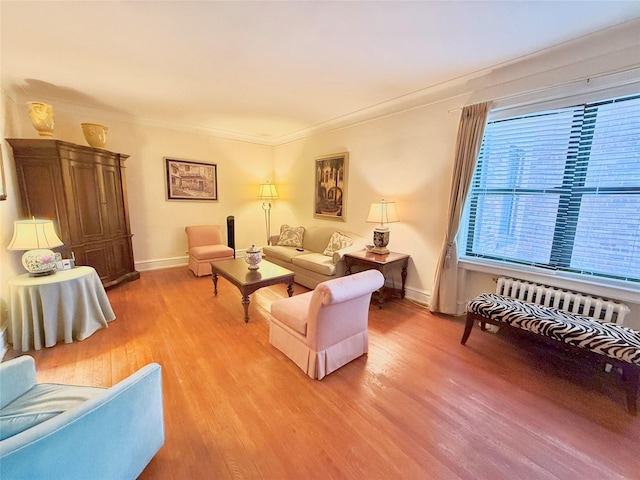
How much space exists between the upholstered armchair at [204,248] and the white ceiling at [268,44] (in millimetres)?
2106

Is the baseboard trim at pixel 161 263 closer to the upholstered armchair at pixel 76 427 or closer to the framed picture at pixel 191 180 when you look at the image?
the framed picture at pixel 191 180

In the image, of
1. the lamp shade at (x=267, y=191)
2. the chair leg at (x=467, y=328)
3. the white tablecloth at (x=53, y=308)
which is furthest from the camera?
the lamp shade at (x=267, y=191)

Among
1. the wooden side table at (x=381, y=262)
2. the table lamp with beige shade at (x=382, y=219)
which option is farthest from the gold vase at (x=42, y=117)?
the table lamp with beige shade at (x=382, y=219)

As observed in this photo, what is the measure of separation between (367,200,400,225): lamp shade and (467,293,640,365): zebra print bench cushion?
1.35 m

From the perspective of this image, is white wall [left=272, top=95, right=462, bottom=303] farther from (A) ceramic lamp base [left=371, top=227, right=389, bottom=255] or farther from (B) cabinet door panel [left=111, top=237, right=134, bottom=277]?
(B) cabinet door panel [left=111, top=237, right=134, bottom=277]

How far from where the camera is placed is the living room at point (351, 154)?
2229 millimetres

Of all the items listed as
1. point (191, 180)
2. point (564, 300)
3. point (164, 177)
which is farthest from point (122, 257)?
point (564, 300)

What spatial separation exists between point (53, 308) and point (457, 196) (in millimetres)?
4087

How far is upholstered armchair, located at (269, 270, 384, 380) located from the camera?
6.07ft

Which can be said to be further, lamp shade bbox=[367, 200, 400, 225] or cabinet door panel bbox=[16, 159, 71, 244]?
lamp shade bbox=[367, 200, 400, 225]

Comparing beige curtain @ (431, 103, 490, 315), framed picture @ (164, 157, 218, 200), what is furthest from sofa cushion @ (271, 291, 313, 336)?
framed picture @ (164, 157, 218, 200)

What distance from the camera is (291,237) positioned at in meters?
4.63

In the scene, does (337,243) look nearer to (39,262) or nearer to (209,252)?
(209,252)

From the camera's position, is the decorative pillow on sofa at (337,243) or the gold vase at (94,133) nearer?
the gold vase at (94,133)
